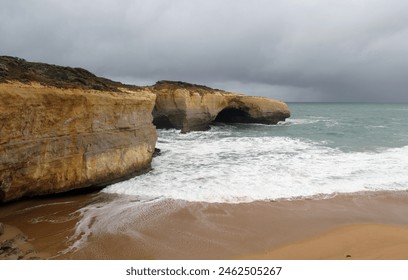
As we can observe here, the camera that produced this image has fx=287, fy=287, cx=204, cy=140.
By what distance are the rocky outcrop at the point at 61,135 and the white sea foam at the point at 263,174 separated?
828mm

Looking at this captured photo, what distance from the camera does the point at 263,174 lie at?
9.26 m

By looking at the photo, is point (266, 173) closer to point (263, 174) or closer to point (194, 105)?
point (263, 174)

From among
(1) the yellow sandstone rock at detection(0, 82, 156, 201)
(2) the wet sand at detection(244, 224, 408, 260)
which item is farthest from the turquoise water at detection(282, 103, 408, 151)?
(1) the yellow sandstone rock at detection(0, 82, 156, 201)

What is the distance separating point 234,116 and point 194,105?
849cm

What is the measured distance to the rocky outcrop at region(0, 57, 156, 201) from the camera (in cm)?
613

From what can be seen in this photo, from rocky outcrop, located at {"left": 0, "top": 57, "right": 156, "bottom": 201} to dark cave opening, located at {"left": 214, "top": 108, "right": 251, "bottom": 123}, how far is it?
62.4 feet

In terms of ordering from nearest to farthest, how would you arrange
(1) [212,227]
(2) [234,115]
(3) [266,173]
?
(1) [212,227] → (3) [266,173] → (2) [234,115]

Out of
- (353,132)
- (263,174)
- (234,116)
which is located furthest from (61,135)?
(234,116)

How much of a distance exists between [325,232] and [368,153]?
8.98 m

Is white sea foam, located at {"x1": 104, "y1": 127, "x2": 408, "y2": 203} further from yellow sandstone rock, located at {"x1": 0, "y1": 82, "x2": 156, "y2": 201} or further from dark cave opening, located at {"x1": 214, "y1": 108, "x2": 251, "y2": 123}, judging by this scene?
dark cave opening, located at {"x1": 214, "y1": 108, "x2": 251, "y2": 123}

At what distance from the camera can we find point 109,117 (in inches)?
321

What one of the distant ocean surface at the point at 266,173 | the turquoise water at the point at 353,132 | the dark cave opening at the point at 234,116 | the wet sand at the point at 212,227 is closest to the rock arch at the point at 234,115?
the dark cave opening at the point at 234,116

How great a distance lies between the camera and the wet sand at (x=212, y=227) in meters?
4.79

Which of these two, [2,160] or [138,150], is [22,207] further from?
[138,150]
